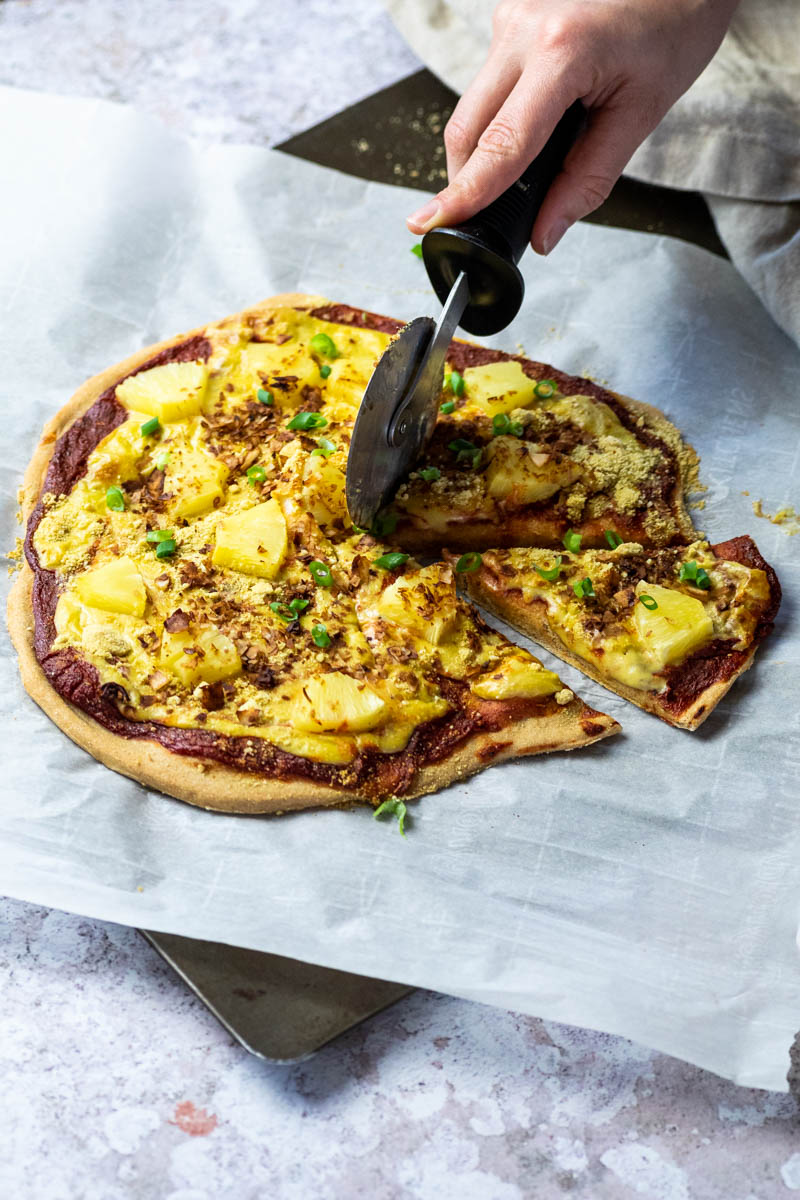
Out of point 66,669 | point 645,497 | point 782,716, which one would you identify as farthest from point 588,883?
point 66,669

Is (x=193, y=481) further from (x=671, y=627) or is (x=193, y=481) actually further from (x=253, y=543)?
(x=671, y=627)

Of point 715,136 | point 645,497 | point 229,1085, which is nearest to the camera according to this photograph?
point 229,1085

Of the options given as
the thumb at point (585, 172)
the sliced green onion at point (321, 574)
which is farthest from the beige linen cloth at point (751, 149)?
the sliced green onion at point (321, 574)

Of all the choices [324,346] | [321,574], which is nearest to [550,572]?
[321,574]

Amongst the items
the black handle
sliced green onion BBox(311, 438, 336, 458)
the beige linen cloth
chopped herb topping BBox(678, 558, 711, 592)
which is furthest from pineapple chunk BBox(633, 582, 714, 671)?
the beige linen cloth

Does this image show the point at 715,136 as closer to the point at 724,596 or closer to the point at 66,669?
the point at 724,596

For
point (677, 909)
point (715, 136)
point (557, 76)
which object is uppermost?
point (557, 76)
